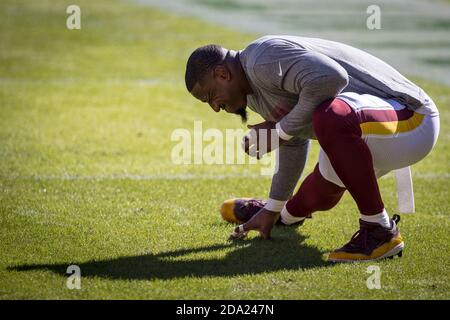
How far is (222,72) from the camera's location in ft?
17.1

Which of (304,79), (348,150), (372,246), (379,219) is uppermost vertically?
(304,79)

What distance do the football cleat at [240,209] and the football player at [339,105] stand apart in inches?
32.1

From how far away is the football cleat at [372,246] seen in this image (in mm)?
5289

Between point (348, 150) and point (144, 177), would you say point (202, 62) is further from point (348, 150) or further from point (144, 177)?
point (144, 177)

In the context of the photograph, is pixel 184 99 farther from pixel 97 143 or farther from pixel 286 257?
pixel 286 257

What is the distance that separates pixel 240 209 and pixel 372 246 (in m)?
1.20

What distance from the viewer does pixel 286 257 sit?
17.9 ft
